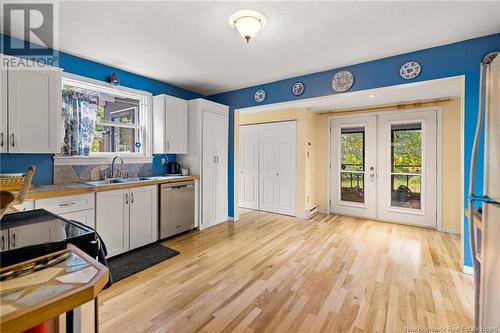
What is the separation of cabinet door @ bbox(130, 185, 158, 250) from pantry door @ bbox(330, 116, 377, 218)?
376 centimetres

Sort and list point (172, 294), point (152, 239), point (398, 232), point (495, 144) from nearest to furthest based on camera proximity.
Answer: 1. point (495, 144)
2. point (172, 294)
3. point (152, 239)
4. point (398, 232)

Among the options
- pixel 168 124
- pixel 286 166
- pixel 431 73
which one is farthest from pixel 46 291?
pixel 286 166

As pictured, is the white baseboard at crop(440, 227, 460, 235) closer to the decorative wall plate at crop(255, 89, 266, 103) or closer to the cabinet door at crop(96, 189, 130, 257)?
the decorative wall plate at crop(255, 89, 266, 103)

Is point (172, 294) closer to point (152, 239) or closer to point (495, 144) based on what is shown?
point (152, 239)

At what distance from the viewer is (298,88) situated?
367cm

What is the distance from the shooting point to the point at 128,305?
1960 millimetres

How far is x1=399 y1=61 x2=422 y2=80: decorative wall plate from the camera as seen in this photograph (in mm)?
2773

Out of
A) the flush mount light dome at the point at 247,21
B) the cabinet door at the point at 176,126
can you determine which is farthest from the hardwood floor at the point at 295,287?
the flush mount light dome at the point at 247,21

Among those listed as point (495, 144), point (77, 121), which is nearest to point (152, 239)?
point (77, 121)

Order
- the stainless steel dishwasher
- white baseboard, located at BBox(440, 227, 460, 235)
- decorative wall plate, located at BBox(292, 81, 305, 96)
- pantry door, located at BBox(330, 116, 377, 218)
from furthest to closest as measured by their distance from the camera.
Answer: pantry door, located at BBox(330, 116, 377, 218) → white baseboard, located at BBox(440, 227, 460, 235) → decorative wall plate, located at BBox(292, 81, 305, 96) → the stainless steel dishwasher

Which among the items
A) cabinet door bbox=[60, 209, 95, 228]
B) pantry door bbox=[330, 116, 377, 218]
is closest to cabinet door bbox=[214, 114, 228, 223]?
cabinet door bbox=[60, 209, 95, 228]

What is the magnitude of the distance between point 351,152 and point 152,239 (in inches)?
165

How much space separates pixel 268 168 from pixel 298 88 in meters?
2.08

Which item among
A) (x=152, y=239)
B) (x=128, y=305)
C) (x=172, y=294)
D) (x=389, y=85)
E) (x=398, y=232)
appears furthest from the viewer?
(x=398, y=232)
